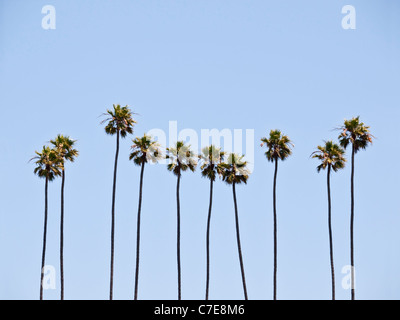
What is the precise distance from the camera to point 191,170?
69.8m

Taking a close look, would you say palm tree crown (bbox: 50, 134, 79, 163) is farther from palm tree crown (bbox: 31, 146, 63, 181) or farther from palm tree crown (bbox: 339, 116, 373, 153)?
palm tree crown (bbox: 339, 116, 373, 153)

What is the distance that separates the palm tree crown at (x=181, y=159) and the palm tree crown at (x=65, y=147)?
389 inches

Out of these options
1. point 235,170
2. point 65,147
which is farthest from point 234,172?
point 65,147

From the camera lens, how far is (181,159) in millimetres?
69188
